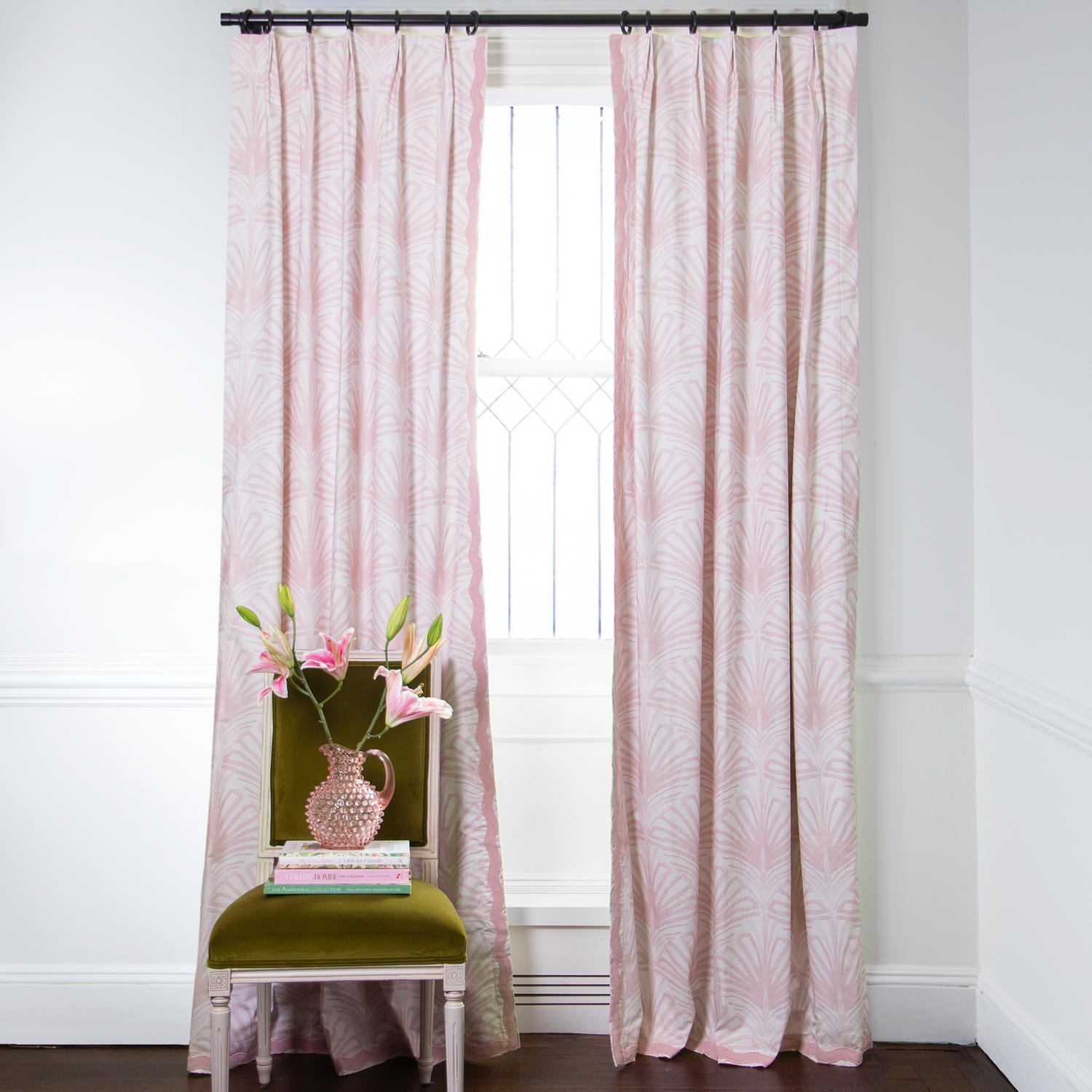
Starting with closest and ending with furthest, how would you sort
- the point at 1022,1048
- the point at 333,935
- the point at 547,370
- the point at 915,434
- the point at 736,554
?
the point at 333,935 → the point at 1022,1048 → the point at 736,554 → the point at 915,434 → the point at 547,370

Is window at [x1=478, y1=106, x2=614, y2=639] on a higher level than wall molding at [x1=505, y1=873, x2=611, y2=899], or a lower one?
higher

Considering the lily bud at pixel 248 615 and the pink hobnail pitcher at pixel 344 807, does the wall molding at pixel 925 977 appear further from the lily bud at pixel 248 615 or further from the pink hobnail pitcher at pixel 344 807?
the lily bud at pixel 248 615

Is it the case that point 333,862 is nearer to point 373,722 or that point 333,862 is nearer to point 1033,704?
point 373,722

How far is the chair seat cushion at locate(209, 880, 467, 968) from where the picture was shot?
1670 millimetres

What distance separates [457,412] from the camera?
2.14 meters

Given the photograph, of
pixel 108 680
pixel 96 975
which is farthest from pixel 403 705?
pixel 96 975

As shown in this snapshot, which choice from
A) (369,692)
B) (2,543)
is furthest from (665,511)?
(2,543)

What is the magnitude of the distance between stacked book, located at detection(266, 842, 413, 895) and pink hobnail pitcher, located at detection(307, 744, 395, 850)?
0.04 m

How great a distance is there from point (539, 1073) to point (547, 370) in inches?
69.7

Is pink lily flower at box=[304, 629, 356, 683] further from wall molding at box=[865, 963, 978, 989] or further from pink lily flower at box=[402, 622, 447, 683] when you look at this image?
wall molding at box=[865, 963, 978, 989]

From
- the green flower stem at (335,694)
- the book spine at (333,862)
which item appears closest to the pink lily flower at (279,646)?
the green flower stem at (335,694)

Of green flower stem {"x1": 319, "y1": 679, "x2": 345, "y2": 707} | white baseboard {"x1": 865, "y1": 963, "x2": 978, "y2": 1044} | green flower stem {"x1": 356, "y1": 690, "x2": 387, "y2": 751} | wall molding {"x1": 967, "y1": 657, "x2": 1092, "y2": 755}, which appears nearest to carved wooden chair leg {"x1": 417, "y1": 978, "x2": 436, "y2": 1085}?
green flower stem {"x1": 356, "y1": 690, "x2": 387, "y2": 751}

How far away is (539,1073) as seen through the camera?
204cm

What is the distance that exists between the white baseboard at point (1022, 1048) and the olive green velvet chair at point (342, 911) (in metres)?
1.26
